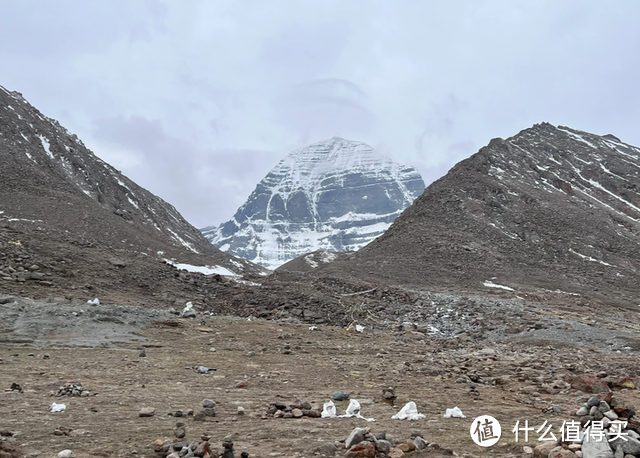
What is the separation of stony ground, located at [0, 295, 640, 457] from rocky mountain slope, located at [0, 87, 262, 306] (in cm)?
463

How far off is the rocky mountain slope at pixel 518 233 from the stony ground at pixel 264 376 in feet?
67.9

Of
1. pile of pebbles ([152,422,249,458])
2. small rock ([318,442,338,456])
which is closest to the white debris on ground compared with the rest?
small rock ([318,442,338,456])

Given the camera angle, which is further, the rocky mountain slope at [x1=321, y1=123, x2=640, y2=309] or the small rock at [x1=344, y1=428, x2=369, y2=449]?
the rocky mountain slope at [x1=321, y1=123, x2=640, y2=309]

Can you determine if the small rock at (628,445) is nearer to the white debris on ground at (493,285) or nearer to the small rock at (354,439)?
the small rock at (354,439)

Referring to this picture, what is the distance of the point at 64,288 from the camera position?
53.2 ft

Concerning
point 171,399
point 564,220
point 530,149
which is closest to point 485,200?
point 564,220

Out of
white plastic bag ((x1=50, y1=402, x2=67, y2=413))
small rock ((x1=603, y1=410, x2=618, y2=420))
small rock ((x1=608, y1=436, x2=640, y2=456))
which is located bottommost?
white plastic bag ((x1=50, y1=402, x2=67, y2=413))

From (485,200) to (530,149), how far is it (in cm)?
3102

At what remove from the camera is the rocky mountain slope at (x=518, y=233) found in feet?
123

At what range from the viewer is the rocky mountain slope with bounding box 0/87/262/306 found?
17.9m

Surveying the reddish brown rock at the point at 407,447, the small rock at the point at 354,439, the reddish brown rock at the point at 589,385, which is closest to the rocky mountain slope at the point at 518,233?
the reddish brown rock at the point at 589,385

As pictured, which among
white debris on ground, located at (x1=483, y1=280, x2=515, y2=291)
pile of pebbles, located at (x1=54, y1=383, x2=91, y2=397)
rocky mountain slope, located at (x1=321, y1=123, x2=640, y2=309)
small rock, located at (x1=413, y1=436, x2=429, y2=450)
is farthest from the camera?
rocky mountain slope, located at (x1=321, y1=123, x2=640, y2=309)

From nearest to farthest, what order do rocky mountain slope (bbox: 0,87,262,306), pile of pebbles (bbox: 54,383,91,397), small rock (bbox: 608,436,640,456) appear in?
small rock (bbox: 608,436,640,456), pile of pebbles (bbox: 54,383,91,397), rocky mountain slope (bbox: 0,87,262,306)

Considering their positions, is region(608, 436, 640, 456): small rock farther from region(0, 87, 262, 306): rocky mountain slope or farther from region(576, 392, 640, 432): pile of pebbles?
region(0, 87, 262, 306): rocky mountain slope
